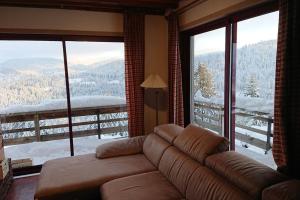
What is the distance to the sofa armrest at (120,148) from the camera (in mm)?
2748

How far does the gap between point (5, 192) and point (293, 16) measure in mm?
3365

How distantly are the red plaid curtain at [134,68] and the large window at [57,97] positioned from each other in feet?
0.99

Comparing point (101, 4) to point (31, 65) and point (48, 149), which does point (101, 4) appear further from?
point (48, 149)

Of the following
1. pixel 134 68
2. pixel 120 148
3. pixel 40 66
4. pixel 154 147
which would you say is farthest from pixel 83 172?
pixel 40 66

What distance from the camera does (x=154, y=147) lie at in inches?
102

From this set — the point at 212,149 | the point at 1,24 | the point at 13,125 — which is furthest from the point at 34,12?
the point at 212,149

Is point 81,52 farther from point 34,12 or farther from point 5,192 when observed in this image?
point 5,192

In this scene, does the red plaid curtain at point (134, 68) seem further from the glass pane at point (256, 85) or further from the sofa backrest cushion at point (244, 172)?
the sofa backrest cushion at point (244, 172)

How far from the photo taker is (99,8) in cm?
325

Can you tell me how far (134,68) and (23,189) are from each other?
2.20m

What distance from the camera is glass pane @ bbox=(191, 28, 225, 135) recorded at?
2.84 meters

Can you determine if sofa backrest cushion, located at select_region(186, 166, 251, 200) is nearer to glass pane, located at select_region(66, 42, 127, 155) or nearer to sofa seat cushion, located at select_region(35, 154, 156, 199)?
sofa seat cushion, located at select_region(35, 154, 156, 199)

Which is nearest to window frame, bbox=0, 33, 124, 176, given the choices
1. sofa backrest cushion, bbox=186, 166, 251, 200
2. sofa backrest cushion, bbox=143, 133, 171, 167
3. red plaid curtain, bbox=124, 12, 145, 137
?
red plaid curtain, bbox=124, 12, 145, 137

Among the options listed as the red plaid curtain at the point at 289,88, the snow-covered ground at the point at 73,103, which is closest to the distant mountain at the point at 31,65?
the snow-covered ground at the point at 73,103
